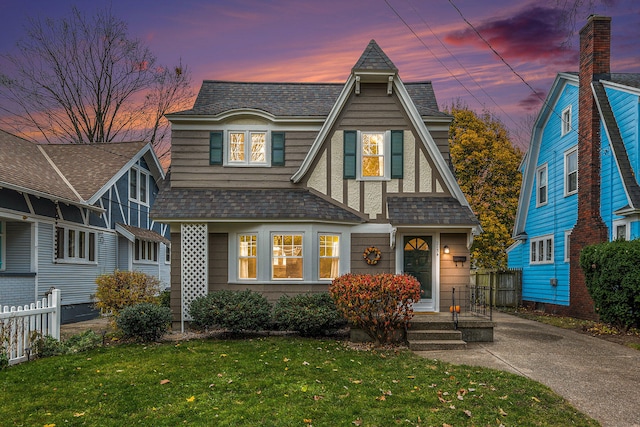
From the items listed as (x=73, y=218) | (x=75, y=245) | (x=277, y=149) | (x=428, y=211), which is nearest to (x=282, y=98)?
(x=277, y=149)

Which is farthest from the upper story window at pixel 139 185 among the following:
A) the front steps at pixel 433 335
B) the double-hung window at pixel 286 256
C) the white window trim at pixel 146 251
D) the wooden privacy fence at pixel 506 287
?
the wooden privacy fence at pixel 506 287

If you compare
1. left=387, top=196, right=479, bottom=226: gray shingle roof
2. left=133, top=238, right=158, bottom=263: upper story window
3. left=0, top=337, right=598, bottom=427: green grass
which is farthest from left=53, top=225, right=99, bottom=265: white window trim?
left=387, top=196, right=479, bottom=226: gray shingle roof

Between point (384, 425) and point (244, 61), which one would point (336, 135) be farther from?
point (384, 425)

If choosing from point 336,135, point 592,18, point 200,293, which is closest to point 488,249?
point 592,18

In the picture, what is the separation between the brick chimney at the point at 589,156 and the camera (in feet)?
48.1

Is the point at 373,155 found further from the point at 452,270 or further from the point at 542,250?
the point at 542,250

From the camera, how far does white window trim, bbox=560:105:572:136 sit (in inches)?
668

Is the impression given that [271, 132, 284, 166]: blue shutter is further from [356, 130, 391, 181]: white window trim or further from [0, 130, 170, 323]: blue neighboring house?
[0, 130, 170, 323]: blue neighboring house

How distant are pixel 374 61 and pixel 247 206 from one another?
5.42 meters

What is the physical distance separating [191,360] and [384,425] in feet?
14.0

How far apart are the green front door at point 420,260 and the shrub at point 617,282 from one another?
4.47 meters

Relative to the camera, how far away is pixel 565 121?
17.3 metres

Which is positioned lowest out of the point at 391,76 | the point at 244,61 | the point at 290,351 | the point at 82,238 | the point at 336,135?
the point at 290,351

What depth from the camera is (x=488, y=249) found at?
80.4 feet
